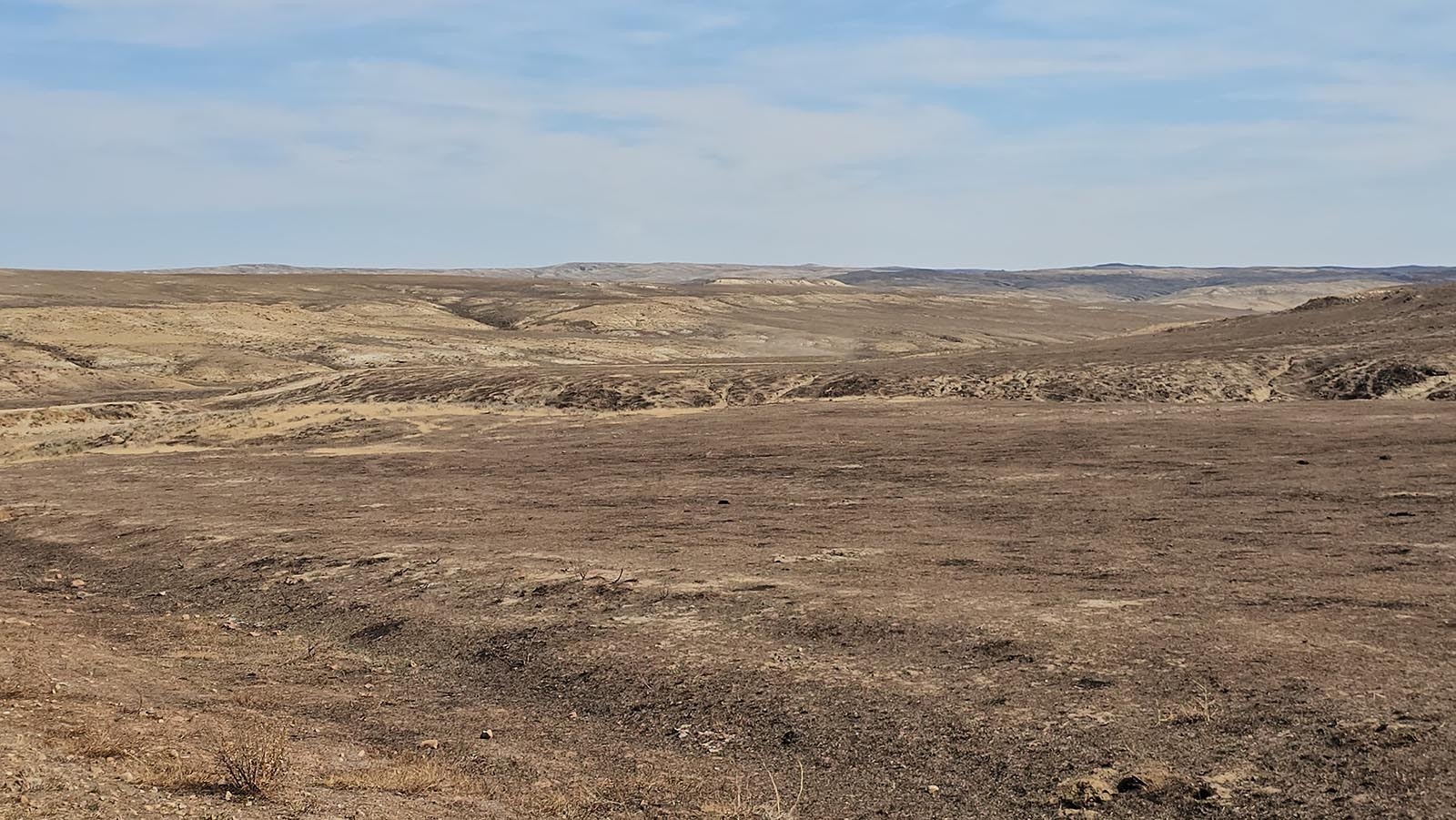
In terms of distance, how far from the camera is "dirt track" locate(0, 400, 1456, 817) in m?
9.60

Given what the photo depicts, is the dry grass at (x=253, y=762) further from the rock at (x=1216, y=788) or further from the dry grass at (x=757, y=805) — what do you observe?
Result: the rock at (x=1216, y=788)

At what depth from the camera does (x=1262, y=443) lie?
1121 inches

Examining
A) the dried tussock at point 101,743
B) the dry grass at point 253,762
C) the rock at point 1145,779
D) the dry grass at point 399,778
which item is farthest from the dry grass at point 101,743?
the rock at point 1145,779

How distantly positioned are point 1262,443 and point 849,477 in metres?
10.2

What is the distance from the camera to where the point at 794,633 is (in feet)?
45.2

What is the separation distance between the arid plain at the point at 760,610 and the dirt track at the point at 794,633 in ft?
0.21

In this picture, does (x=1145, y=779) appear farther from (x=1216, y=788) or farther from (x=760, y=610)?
(x=760, y=610)

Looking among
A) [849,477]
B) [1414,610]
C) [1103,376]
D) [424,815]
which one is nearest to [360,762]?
[424,815]

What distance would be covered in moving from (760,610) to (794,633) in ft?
3.45

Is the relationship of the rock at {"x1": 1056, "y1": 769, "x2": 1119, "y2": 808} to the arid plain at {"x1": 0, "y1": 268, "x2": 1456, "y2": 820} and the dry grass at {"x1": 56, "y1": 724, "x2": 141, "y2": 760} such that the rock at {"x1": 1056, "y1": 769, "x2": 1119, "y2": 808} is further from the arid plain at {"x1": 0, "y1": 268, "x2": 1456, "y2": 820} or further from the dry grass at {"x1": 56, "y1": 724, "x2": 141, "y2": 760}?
the dry grass at {"x1": 56, "y1": 724, "x2": 141, "y2": 760}

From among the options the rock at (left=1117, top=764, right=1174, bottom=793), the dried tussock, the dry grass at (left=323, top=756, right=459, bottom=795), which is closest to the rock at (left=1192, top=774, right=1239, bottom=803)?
the rock at (left=1117, top=764, right=1174, bottom=793)

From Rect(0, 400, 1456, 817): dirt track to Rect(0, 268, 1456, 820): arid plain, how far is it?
64mm

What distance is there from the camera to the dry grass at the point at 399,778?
9375 millimetres

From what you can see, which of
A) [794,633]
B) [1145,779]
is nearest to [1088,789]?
[1145,779]
